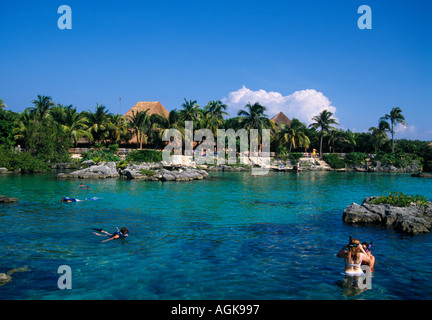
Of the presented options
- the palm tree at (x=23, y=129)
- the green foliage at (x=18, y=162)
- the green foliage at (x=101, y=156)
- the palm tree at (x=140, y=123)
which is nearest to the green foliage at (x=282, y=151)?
the palm tree at (x=140, y=123)

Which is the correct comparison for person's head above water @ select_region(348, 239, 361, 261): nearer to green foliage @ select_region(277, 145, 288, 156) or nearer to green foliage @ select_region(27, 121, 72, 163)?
green foliage @ select_region(27, 121, 72, 163)

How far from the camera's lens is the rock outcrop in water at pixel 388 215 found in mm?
14805

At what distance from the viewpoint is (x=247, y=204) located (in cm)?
2202

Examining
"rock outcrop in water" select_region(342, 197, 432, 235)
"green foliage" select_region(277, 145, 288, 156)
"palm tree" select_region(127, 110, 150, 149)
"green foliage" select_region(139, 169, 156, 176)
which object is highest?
"palm tree" select_region(127, 110, 150, 149)

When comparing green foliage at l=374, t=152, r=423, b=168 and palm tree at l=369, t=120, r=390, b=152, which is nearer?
green foliage at l=374, t=152, r=423, b=168

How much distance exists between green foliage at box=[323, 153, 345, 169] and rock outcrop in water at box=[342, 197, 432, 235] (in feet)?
154

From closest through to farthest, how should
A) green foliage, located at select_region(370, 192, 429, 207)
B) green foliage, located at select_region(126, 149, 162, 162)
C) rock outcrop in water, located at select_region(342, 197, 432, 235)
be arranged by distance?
rock outcrop in water, located at select_region(342, 197, 432, 235) → green foliage, located at select_region(370, 192, 429, 207) → green foliage, located at select_region(126, 149, 162, 162)

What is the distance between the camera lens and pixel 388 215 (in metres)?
15.7

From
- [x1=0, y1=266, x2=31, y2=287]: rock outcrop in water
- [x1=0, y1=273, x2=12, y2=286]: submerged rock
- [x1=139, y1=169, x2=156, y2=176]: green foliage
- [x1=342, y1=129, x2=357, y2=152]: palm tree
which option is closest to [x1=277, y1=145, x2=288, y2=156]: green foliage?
[x1=342, y1=129, x2=357, y2=152]: palm tree

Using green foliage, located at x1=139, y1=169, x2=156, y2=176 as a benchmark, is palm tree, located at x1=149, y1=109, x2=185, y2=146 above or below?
above

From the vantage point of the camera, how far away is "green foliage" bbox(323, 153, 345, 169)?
6242cm

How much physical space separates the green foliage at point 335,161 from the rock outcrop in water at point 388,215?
154 ft

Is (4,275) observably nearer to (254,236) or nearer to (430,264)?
(254,236)

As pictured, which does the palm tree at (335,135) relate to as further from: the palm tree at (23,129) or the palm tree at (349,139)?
the palm tree at (23,129)
